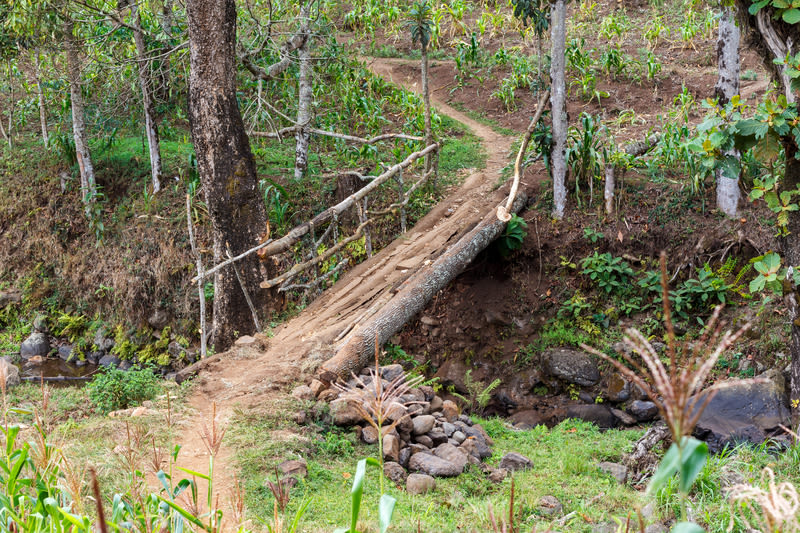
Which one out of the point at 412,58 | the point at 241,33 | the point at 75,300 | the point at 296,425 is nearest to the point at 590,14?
the point at 412,58

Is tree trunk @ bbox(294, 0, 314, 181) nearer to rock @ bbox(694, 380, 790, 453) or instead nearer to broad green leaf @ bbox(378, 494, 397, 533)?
rock @ bbox(694, 380, 790, 453)

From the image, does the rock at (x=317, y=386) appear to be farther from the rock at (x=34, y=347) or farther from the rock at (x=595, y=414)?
the rock at (x=34, y=347)

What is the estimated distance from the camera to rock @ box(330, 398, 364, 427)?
5.33 metres

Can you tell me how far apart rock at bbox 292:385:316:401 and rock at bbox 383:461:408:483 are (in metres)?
1.10

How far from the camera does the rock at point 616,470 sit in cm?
512

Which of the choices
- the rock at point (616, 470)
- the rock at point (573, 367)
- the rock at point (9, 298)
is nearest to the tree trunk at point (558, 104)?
the rock at point (573, 367)

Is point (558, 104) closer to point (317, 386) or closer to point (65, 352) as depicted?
point (317, 386)

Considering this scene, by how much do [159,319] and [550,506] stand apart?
8.12m

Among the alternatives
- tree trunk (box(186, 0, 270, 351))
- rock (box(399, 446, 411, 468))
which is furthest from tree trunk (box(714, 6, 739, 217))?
tree trunk (box(186, 0, 270, 351))

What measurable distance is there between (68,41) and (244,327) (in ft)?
18.2

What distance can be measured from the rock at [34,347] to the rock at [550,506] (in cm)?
942

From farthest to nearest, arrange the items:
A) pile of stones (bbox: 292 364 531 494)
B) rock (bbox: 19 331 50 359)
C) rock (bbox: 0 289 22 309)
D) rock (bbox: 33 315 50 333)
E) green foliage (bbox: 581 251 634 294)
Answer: rock (bbox: 0 289 22 309), rock (bbox: 33 315 50 333), rock (bbox: 19 331 50 359), green foliage (bbox: 581 251 634 294), pile of stones (bbox: 292 364 531 494)

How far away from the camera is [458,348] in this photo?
9055mm

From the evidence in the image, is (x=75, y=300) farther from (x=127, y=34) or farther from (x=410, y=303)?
(x=410, y=303)
